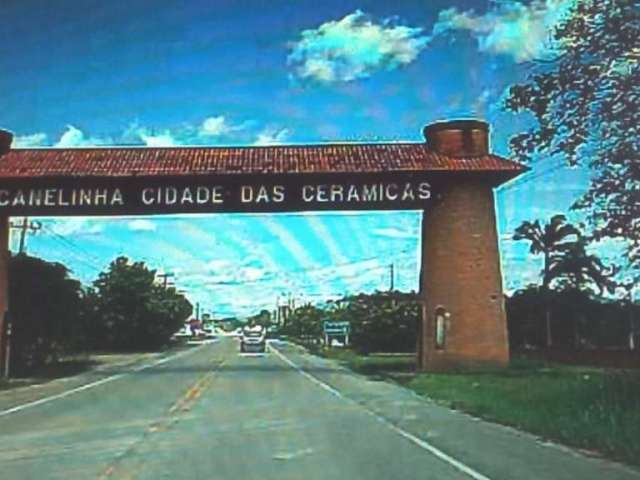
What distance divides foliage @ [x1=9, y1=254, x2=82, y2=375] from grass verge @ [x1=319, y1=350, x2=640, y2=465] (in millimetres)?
18381

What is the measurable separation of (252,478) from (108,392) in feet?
68.0

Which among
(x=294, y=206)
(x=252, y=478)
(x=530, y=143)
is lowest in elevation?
(x=252, y=478)

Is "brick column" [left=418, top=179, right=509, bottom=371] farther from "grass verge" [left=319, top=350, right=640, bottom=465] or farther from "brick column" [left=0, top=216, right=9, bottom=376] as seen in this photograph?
"brick column" [left=0, top=216, right=9, bottom=376]

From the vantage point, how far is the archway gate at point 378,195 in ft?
129

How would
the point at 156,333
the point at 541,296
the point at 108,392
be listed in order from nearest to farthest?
the point at 108,392 < the point at 541,296 < the point at 156,333

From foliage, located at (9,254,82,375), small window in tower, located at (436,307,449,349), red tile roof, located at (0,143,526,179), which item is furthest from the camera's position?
foliage, located at (9,254,82,375)

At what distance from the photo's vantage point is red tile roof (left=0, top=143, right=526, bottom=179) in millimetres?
39156

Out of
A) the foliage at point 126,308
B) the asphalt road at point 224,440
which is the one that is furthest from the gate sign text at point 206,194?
the foliage at point 126,308

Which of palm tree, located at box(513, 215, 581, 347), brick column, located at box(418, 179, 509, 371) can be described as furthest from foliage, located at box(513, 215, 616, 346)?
brick column, located at box(418, 179, 509, 371)

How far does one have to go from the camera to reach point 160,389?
33688mm

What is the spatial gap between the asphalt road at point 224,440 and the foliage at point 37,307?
16630 mm

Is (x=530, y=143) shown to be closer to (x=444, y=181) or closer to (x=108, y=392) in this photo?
(x=108, y=392)

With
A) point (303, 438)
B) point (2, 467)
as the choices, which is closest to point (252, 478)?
point (2, 467)

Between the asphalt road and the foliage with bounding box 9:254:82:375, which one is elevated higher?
the foliage with bounding box 9:254:82:375
